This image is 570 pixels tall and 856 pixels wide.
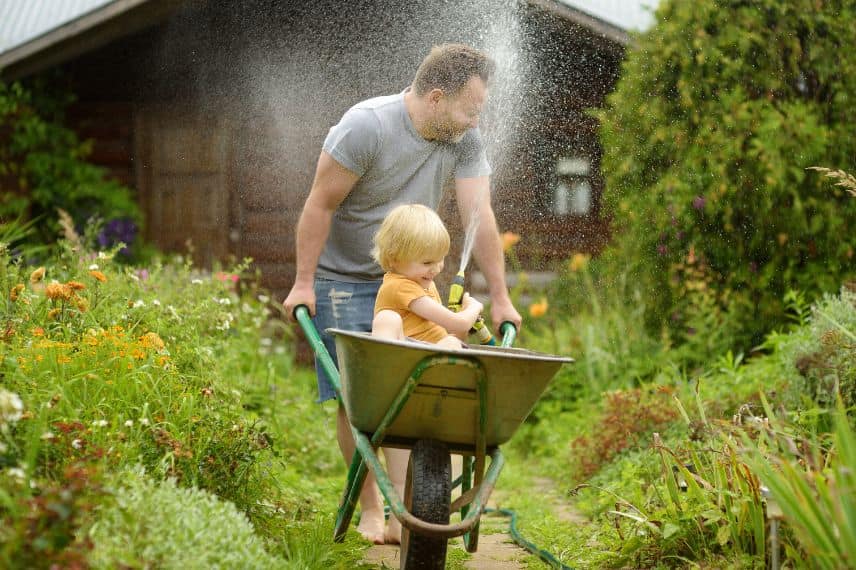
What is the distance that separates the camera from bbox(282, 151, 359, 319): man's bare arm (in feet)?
10.2

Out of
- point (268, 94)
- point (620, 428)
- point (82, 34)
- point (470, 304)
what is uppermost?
point (82, 34)

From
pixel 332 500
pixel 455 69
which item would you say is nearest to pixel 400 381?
pixel 455 69

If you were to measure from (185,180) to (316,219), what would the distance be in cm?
560

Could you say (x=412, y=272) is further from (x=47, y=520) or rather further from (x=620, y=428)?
(x=620, y=428)

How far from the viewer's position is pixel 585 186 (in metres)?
8.56

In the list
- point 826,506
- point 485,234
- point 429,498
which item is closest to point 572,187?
point 485,234

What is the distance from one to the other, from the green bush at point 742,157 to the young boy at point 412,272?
2916mm

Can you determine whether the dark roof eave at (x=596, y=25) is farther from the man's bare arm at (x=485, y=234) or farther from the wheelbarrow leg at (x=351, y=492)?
the wheelbarrow leg at (x=351, y=492)

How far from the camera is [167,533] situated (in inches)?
83.3

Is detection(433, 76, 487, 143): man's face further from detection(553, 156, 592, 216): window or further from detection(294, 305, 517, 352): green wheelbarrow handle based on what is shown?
detection(553, 156, 592, 216): window

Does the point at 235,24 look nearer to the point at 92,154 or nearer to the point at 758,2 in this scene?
the point at 92,154

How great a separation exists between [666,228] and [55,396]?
3.77 m

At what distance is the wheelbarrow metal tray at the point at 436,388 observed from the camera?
7.52ft

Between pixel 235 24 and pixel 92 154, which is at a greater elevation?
pixel 235 24
